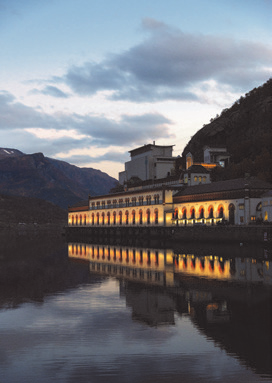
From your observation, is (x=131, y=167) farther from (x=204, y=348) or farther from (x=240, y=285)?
(x=204, y=348)

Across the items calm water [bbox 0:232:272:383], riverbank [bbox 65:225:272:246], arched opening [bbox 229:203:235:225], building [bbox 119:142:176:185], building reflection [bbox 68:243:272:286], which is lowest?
calm water [bbox 0:232:272:383]

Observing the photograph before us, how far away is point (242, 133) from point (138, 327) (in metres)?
146

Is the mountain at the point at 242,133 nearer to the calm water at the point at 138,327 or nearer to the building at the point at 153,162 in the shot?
the building at the point at 153,162

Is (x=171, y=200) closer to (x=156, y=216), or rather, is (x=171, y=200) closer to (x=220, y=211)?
(x=156, y=216)

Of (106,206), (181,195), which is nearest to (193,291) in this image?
(181,195)

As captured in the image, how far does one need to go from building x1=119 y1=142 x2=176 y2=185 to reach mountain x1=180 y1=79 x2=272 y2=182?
797cm

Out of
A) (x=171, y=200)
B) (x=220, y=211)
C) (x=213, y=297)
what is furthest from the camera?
(x=171, y=200)

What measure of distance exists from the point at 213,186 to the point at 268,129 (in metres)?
62.0

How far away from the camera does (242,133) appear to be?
161000mm

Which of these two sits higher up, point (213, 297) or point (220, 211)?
point (220, 211)

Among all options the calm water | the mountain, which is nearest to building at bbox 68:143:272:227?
the mountain

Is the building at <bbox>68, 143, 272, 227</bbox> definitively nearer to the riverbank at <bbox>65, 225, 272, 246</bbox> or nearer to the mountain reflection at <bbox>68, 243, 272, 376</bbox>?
the riverbank at <bbox>65, 225, 272, 246</bbox>

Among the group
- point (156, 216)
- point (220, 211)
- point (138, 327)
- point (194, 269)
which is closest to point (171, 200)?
point (156, 216)

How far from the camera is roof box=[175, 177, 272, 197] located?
85.7 m
